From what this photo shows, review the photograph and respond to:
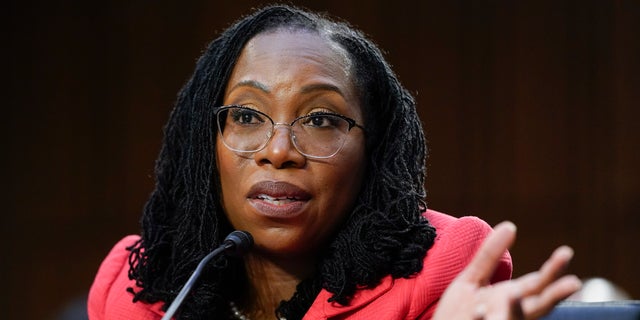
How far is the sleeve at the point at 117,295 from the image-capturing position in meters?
2.00

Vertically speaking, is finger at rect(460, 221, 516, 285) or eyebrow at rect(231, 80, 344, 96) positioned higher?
eyebrow at rect(231, 80, 344, 96)

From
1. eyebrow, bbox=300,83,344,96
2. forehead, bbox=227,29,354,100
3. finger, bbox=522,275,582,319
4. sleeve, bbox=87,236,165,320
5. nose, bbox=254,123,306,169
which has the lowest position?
sleeve, bbox=87,236,165,320

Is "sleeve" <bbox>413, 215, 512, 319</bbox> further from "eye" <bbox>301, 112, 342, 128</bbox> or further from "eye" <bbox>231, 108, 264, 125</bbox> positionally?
"eye" <bbox>231, 108, 264, 125</bbox>

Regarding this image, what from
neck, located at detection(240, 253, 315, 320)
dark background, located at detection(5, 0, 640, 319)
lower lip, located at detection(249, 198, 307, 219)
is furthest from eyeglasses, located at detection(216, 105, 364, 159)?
dark background, located at detection(5, 0, 640, 319)

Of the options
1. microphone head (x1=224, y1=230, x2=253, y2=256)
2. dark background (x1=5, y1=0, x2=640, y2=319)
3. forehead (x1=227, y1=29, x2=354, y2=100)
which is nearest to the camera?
microphone head (x1=224, y1=230, x2=253, y2=256)

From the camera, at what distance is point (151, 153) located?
401 cm

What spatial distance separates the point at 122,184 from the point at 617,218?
2.06 metres

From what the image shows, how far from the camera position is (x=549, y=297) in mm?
1226

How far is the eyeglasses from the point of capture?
72.7 inches

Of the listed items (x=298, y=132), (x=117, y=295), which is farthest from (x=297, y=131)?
(x=117, y=295)

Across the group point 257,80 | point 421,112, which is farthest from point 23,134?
point 257,80

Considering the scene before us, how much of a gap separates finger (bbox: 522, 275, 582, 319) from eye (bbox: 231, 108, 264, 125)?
0.79 m

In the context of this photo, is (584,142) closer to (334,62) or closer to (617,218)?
(617,218)

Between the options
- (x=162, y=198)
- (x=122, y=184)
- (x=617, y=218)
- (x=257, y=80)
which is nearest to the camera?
(x=257, y=80)
